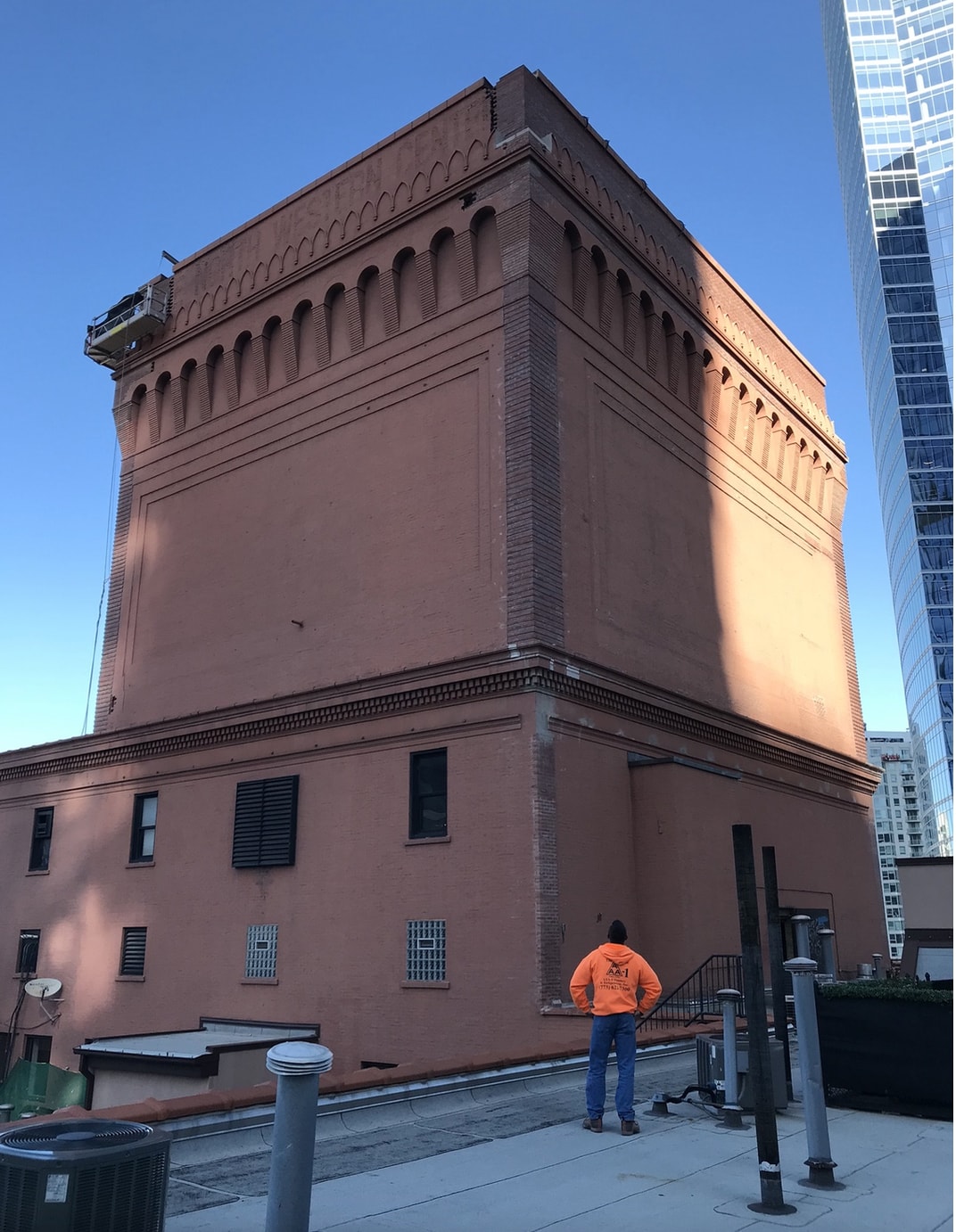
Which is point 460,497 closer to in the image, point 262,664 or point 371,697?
point 371,697

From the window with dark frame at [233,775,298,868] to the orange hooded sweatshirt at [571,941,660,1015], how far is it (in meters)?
12.1

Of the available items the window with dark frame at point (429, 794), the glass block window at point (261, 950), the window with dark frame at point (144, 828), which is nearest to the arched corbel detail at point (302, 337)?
the window with dark frame at point (429, 794)

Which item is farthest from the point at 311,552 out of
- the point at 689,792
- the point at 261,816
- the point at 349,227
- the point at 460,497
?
the point at 689,792

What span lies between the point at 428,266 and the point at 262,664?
30.6 ft

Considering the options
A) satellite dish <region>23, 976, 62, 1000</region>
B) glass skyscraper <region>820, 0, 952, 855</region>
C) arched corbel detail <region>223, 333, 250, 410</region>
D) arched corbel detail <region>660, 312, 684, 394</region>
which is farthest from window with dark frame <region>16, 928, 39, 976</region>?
glass skyscraper <region>820, 0, 952, 855</region>

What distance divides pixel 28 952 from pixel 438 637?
14.4 m

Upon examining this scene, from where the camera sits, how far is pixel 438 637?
63.3ft

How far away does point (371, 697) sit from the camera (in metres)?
19.6

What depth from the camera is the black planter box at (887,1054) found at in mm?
8867

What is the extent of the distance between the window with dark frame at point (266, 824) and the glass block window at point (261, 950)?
4.06 feet

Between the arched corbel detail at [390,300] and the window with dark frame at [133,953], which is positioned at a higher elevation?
the arched corbel detail at [390,300]

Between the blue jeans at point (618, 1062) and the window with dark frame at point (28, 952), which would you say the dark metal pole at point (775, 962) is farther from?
the window with dark frame at point (28, 952)

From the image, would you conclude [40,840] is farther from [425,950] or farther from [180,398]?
[425,950]

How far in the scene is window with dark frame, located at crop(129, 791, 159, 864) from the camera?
23.6 m
